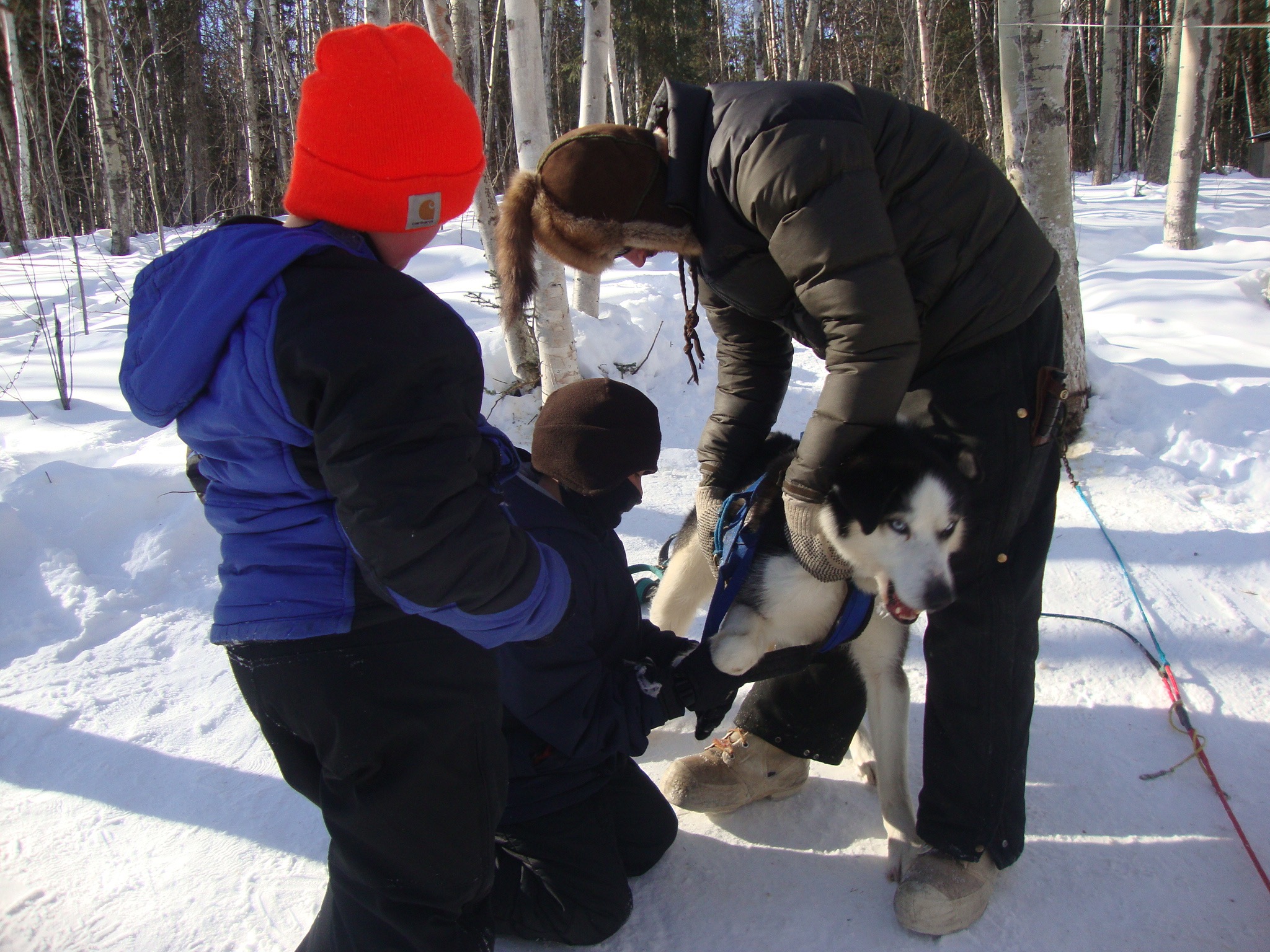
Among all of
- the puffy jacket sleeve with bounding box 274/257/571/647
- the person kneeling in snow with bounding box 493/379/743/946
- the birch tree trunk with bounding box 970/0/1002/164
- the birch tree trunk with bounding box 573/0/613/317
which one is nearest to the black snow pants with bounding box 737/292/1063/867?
the person kneeling in snow with bounding box 493/379/743/946

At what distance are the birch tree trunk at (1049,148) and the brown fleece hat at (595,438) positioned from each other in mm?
2971

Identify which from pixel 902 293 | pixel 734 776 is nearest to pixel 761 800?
pixel 734 776

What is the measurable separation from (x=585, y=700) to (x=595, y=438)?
567 mm

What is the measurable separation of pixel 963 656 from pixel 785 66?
16323 mm

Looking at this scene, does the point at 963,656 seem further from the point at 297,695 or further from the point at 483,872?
the point at 297,695

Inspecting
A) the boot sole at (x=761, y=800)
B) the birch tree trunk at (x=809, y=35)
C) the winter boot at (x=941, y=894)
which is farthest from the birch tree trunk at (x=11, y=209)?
the winter boot at (x=941, y=894)

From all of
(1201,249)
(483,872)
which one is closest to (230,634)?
(483,872)

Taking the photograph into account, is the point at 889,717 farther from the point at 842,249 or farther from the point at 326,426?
the point at 326,426

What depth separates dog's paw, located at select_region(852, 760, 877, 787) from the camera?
2054mm

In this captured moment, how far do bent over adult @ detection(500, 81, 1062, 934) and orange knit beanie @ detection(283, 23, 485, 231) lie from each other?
1.23 ft

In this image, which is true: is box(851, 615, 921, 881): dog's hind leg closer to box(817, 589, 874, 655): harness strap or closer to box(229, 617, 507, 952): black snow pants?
box(817, 589, 874, 655): harness strap

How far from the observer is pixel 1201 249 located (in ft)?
25.0

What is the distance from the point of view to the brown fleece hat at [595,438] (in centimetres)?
168

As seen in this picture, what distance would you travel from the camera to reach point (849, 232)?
1.26 m
